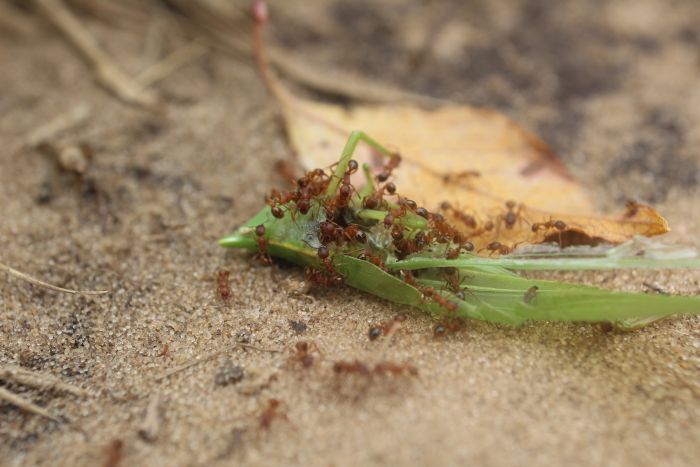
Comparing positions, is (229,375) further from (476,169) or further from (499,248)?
(476,169)

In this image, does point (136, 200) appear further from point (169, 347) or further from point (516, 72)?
point (516, 72)

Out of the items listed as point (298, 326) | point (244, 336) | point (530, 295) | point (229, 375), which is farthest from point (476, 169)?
point (229, 375)

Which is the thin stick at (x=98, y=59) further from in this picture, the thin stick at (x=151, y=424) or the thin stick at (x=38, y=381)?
the thin stick at (x=151, y=424)

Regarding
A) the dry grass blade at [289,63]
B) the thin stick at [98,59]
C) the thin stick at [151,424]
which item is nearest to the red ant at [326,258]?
the thin stick at [151,424]

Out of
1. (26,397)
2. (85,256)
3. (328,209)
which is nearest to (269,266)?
(328,209)

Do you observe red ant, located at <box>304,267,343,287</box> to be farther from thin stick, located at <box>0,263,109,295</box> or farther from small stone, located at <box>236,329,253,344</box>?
thin stick, located at <box>0,263,109,295</box>
